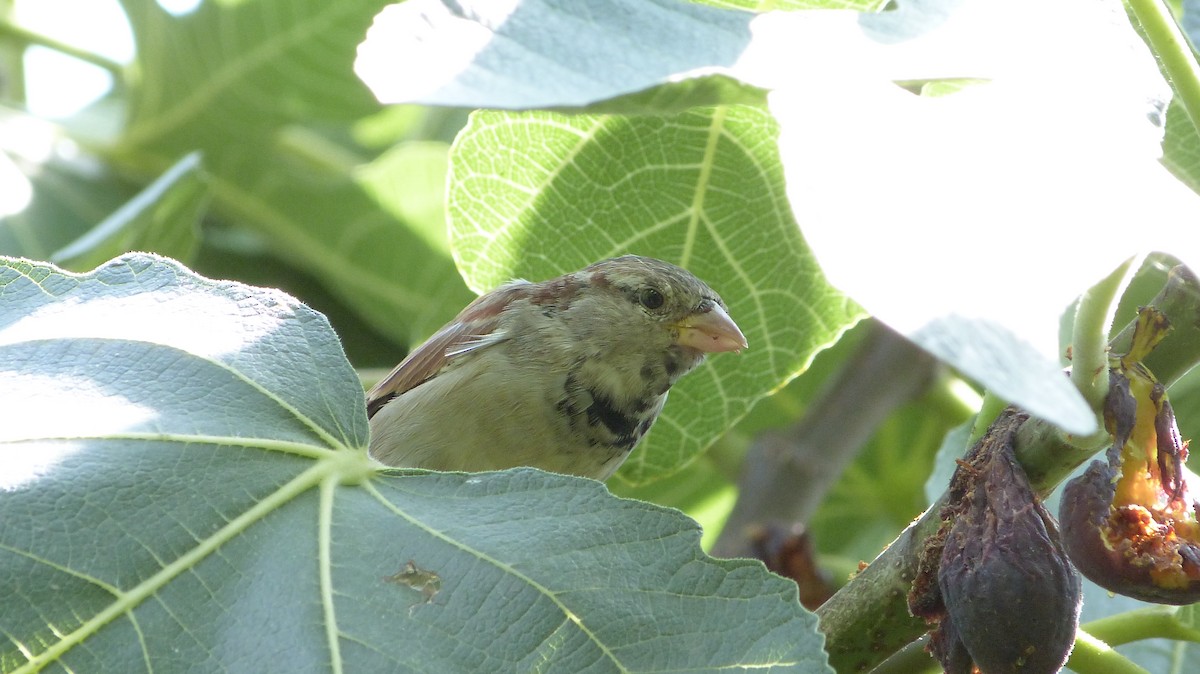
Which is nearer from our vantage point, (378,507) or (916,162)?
(916,162)

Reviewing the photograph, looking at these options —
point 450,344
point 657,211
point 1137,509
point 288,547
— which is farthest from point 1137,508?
point 450,344

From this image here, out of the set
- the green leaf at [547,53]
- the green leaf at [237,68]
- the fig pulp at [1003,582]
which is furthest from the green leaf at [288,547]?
the green leaf at [237,68]

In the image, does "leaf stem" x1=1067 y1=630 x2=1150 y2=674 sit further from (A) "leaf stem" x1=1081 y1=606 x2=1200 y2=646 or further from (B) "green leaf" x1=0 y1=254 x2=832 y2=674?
(B) "green leaf" x1=0 y1=254 x2=832 y2=674

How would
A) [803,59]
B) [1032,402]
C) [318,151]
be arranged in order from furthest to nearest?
[318,151]
[803,59]
[1032,402]

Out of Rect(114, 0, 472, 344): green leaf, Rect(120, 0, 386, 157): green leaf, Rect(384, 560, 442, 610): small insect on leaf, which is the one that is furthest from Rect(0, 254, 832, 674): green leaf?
Rect(120, 0, 386, 157): green leaf

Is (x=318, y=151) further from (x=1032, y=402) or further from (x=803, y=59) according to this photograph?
(x=1032, y=402)

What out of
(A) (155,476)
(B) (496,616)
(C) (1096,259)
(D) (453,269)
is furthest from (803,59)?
(D) (453,269)
